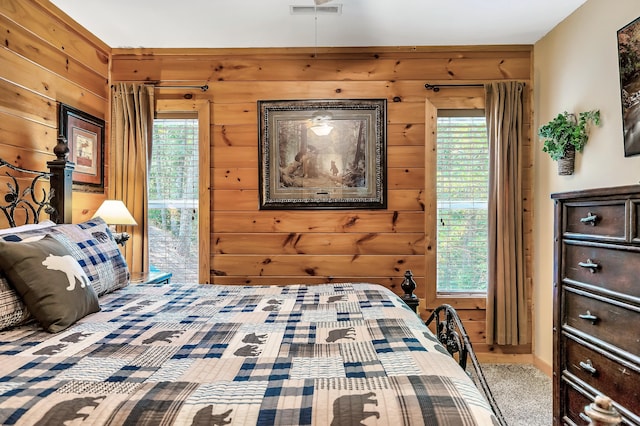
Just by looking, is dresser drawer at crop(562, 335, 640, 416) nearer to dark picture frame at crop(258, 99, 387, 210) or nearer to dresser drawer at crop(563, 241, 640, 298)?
dresser drawer at crop(563, 241, 640, 298)

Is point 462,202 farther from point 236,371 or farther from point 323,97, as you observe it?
point 236,371

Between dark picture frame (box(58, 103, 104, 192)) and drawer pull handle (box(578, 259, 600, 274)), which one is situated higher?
dark picture frame (box(58, 103, 104, 192))

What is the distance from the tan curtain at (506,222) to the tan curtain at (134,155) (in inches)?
112

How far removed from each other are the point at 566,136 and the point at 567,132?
3cm

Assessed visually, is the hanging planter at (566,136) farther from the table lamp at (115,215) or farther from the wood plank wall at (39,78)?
the wood plank wall at (39,78)

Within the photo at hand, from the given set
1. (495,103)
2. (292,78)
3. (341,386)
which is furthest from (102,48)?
(341,386)

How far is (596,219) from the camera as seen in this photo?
1.63 meters

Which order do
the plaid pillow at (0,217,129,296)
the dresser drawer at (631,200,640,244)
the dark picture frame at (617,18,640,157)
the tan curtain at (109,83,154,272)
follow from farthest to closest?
the tan curtain at (109,83,154,272) → the dark picture frame at (617,18,640,157) → the plaid pillow at (0,217,129,296) → the dresser drawer at (631,200,640,244)

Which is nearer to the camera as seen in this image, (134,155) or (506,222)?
(506,222)

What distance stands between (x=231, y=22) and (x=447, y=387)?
2.86m

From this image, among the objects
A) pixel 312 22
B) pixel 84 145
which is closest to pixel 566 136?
pixel 312 22

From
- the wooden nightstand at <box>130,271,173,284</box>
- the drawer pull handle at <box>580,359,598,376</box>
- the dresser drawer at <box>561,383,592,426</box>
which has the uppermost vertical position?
the wooden nightstand at <box>130,271,173,284</box>

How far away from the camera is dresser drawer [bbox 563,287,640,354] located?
57.4 inches

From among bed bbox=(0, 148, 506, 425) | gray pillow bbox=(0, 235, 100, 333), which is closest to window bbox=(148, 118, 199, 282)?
bed bbox=(0, 148, 506, 425)
